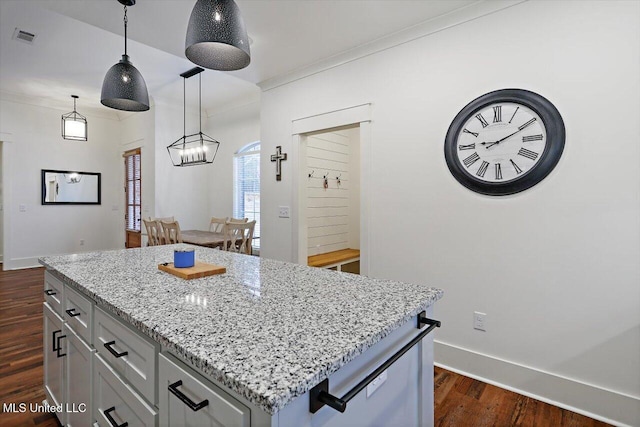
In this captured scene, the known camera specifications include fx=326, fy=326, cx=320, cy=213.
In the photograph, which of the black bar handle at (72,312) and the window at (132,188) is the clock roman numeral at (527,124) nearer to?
the black bar handle at (72,312)

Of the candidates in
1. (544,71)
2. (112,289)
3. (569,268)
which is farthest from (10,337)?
(544,71)

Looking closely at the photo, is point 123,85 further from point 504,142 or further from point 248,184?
point 248,184

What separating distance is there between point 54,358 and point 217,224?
151 inches

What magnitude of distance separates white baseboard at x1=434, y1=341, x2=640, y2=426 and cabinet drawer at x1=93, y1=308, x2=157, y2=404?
2177mm

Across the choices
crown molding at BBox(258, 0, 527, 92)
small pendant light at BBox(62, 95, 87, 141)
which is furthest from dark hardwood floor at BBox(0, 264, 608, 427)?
small pendant light at BBox(62, 95, 87, 141)

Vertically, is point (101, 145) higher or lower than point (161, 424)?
higher

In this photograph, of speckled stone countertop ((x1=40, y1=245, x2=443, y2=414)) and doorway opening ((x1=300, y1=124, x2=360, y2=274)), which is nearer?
speckled stone countertop ((x1=40, y1=245, x2=443, y2=414))

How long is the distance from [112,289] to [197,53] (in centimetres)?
115

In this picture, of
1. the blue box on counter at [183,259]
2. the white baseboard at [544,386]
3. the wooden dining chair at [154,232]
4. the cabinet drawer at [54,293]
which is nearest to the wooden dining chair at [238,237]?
the wooden dining chair at [154,232]

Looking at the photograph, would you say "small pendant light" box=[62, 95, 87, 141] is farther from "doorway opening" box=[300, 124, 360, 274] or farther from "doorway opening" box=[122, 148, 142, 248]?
"doorway opening" box=[300, 124, 360, 274]

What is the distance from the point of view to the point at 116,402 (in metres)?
1.15

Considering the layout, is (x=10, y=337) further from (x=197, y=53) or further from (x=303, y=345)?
(x=303, y=345)

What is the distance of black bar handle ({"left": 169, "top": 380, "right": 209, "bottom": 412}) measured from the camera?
76 cm

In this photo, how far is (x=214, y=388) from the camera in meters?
0.75
